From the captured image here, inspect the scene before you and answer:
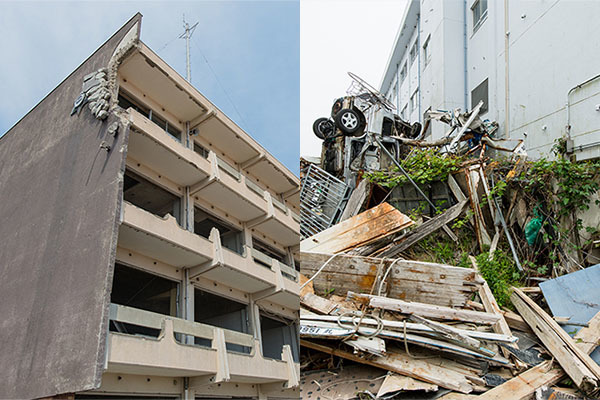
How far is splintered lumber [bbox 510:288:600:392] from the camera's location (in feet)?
9.62

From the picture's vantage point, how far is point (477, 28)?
9945 millimetres

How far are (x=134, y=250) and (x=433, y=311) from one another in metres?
4.81

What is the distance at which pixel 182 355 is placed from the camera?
6023 millimetres

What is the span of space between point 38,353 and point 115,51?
180 inches

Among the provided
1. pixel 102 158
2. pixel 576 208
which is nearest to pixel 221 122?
pixel 102 158

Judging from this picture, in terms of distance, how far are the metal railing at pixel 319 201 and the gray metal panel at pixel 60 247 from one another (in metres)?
2.41

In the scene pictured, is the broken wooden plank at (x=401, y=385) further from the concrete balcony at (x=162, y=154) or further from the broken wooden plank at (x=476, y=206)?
the concrete balcony at (x=162, y=154)

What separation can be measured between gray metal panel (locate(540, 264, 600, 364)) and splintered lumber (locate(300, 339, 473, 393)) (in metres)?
1.23

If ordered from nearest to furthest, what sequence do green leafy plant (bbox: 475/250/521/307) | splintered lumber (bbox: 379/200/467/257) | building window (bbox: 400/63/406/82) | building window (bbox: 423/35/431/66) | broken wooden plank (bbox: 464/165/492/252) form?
green leafy plant (bbox: 475/250/521/307)
splintered lumber (bbox: 379/200/467/257)
broken wooden plank (bbox: 464/165/492/252)
building window (bbox: 423/35/431/66)
building window (bbox: 400/63/406/82)

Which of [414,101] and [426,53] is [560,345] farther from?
[414,101]

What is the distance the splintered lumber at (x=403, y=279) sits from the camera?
3559mm

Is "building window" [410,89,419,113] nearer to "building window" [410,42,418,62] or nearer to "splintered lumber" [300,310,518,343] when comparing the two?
"building window" [410,42,418,62]

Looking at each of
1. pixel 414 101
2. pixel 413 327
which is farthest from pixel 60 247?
pixel 414 101

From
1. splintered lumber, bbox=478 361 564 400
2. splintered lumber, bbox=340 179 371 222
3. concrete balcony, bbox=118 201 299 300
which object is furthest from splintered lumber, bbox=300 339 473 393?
concrete balcony, bbox=118 201 299 300
